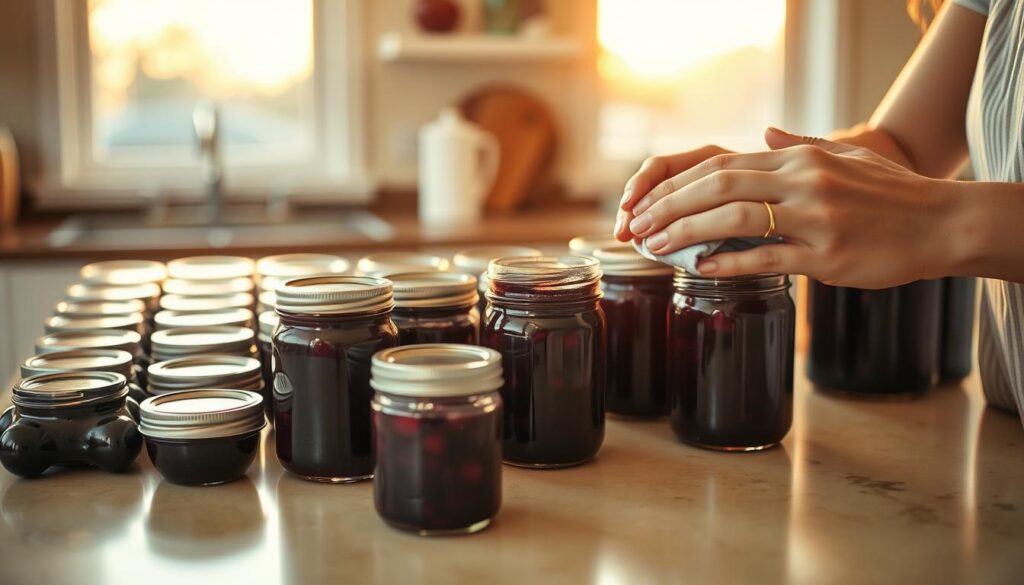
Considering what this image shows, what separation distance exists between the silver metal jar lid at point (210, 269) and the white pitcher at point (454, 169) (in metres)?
1.55

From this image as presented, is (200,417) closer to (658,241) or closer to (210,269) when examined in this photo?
(658,241)

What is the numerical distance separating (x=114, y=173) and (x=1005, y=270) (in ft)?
9.26

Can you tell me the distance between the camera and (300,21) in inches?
131

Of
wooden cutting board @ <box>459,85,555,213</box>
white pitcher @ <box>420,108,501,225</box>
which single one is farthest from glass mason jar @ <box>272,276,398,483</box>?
wooden cutting board @ <box>459,85,555,213</box>

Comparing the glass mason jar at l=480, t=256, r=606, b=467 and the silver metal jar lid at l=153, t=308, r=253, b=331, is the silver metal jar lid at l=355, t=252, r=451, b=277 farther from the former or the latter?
the glass mason jar at l=480, t=256, r=606, b=467

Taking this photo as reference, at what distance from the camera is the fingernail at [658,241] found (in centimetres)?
91

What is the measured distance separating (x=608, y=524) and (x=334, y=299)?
0.27 metres

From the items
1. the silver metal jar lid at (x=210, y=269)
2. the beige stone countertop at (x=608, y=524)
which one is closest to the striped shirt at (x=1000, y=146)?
the beige stone countertop at (x=608, y=524)

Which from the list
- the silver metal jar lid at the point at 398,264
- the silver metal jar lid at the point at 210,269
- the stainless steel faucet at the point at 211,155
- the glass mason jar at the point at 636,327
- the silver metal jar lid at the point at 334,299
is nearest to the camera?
the silver metal jar lid at the point at 334,299

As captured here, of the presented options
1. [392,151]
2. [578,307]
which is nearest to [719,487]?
[578,307]

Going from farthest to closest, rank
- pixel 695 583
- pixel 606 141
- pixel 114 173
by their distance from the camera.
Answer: pixel 606 141 < pixel 114 173 < pixel 695 583

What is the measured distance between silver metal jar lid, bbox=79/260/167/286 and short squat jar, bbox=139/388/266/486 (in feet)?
1.75

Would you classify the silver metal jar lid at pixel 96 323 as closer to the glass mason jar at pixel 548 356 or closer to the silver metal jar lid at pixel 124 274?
the silver metal jar lid at pixel 124 274

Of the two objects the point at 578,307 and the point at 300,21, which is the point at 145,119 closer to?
the point at 300,21
